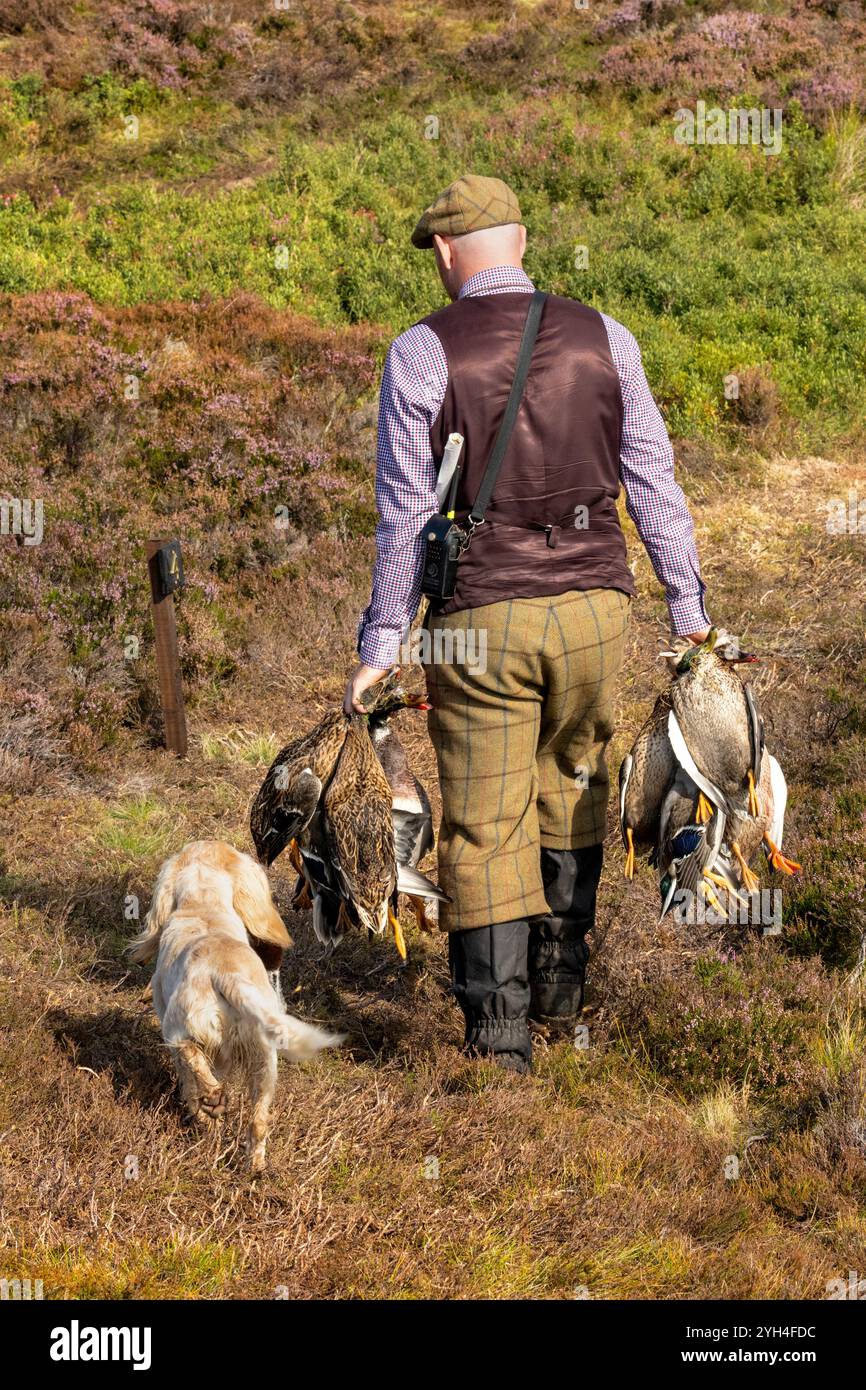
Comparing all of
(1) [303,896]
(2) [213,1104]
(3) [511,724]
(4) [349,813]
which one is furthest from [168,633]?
(2) [213,1104]

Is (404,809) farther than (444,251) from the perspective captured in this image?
Yes

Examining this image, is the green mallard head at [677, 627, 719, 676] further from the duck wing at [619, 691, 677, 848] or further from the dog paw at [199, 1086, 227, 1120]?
the dog paw at [199, 1086, 227, 1120]

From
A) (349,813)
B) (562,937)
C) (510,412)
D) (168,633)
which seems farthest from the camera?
(168,633)

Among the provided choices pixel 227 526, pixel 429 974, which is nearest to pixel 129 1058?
pixel 429 974

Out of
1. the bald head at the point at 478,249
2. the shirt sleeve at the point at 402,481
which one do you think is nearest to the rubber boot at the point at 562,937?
the shirt sleeve at the point at 402,481

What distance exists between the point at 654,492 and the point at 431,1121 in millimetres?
1991

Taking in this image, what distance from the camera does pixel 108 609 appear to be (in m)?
7.31

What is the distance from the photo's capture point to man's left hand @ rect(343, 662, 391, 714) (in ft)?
12.6

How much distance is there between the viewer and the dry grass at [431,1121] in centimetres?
331

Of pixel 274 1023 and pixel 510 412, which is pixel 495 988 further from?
pixel 510 412

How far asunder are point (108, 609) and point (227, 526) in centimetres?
138

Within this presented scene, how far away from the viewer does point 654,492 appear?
3928 mm

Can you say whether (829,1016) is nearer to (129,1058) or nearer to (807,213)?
(129,1058)

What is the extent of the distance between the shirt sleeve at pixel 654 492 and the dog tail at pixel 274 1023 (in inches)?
66.0
